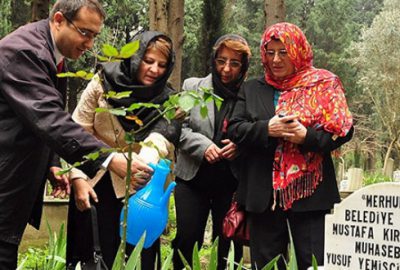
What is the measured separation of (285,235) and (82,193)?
101 centimetres

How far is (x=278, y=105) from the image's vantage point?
10.2 feet

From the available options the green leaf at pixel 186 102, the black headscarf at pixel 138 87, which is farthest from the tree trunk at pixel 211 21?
the green leaf at pixel 186 102

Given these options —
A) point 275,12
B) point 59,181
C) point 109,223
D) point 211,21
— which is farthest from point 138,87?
point 211,21

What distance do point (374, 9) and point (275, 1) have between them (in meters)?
54.1

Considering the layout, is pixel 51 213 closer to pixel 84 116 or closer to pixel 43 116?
pixel 84 116

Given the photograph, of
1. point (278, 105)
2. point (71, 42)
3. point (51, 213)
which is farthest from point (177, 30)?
point (71, 42)

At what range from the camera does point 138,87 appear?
288 centimetres

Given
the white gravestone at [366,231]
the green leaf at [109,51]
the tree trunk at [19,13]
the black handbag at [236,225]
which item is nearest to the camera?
the green leaf at [109,51]

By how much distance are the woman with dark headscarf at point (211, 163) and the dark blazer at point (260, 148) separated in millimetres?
154

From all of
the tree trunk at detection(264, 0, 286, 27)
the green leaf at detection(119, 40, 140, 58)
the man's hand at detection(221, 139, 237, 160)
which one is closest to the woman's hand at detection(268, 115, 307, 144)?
the man's hand at detection(221, 139, 237, 160)

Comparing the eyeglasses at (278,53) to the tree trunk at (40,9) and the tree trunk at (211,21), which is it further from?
the tree trunk at (211,21)

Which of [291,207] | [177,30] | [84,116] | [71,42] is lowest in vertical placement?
[291,207]

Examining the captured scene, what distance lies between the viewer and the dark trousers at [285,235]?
295 cm

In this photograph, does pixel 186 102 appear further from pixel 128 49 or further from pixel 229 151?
pixel 229 151
